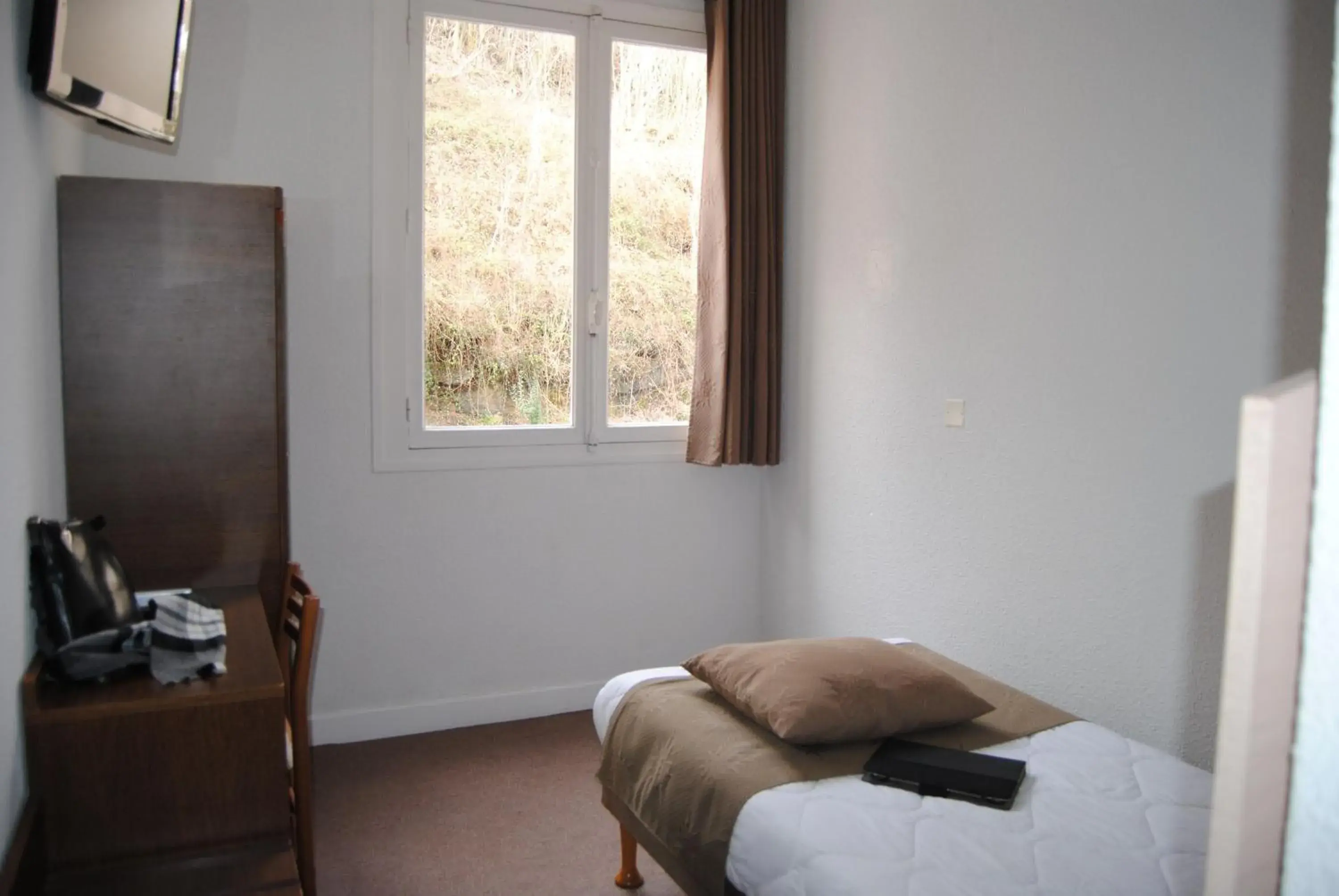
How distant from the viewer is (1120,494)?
7.65 ft

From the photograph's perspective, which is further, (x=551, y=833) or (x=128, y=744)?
(x=551, y=833)

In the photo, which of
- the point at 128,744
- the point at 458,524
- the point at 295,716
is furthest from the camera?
the point at 458,524

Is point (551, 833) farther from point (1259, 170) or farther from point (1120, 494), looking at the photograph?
point (1259, 170)

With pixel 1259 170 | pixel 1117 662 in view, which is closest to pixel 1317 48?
pixel 1259 170

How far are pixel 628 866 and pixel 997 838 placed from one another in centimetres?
109

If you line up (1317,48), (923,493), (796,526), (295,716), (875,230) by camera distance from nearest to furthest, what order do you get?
1. (1317,48)
2. (295,716)
3. (923,493)
4. (875,230)
5. (796,526)

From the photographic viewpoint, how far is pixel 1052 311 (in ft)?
8.29

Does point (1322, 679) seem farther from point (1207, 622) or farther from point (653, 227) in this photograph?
point (653, 227)

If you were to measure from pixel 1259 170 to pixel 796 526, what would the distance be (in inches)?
82.6

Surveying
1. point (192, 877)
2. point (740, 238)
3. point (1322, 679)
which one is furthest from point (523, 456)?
point (1322, 679)

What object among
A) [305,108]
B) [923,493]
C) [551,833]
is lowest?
[551,833]

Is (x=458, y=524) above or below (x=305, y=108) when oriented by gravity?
below

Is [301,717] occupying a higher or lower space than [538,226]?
lower

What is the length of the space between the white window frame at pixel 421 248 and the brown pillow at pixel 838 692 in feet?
5.03
